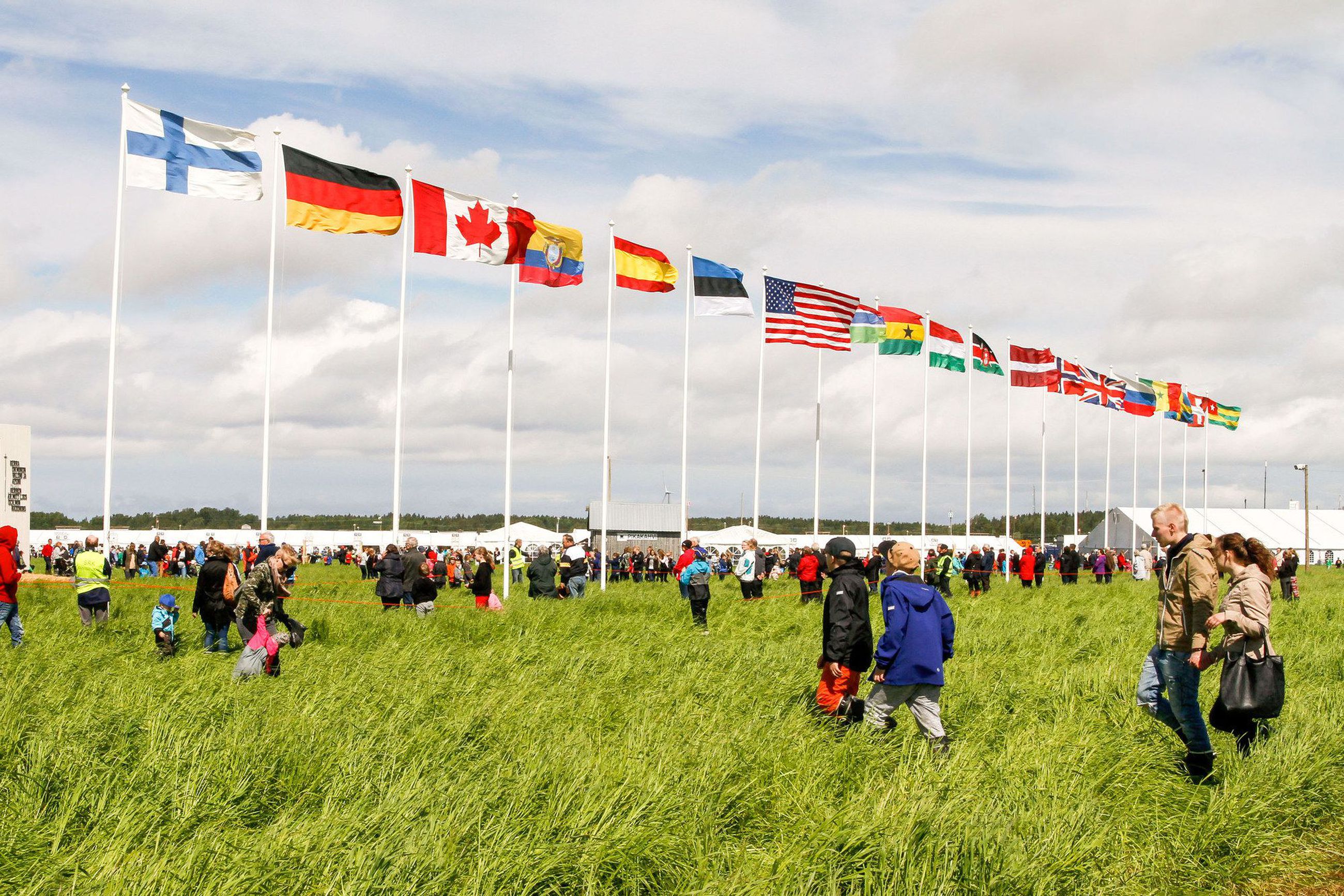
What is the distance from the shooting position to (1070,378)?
42281 millimetres

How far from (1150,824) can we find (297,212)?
17.0 meters

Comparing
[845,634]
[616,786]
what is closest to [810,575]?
[845,634]

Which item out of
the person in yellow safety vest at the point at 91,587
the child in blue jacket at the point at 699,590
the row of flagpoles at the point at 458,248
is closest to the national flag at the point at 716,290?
the row of flagpoles at the point at 458,248

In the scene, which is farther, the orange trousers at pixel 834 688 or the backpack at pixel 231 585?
the backpack at pixel 231 585

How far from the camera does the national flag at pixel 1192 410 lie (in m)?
51.3

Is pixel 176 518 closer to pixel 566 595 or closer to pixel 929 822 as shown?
pixel 566 595

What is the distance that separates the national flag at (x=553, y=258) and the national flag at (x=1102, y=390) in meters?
25.7

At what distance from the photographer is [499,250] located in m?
22.7

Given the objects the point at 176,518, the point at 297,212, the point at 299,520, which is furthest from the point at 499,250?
the point at 176,518

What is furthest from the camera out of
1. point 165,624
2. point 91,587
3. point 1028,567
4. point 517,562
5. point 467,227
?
point 1028,567

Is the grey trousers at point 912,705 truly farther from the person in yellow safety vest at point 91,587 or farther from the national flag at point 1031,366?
the national flag at point 1031,366

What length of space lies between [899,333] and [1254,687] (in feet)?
91.2

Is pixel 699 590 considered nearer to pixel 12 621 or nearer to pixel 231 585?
pixel 231 585

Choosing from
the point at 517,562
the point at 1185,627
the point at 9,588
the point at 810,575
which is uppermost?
the point at 1185,627
